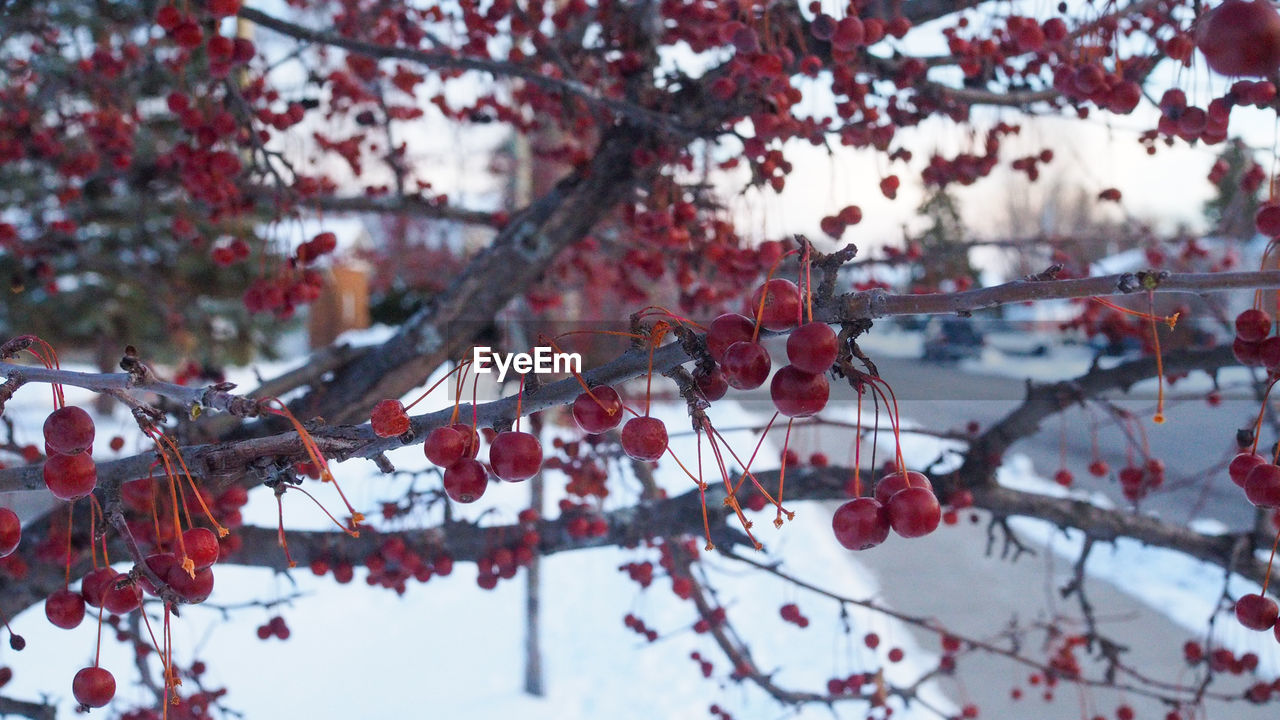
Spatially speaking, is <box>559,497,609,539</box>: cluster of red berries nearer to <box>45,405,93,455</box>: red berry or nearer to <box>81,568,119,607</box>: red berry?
<box>81,568,119,607</box>: red berry

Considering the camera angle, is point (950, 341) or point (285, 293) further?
point (950, 341)

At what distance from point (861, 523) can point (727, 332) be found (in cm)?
27

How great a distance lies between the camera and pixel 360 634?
4.37 metres

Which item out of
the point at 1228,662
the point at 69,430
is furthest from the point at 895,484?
the point at 1228,662

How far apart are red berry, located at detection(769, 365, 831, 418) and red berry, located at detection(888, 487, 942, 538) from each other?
0.17 meters

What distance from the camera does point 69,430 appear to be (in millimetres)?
847

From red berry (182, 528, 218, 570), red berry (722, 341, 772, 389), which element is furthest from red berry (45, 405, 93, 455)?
red berry (722, 341, 772, 389)

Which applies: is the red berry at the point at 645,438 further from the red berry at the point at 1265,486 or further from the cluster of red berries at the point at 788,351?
the red berry at the point at 1265,486

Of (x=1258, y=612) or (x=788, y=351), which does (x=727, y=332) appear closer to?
(x=788, y=351)

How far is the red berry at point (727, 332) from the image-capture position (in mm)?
828

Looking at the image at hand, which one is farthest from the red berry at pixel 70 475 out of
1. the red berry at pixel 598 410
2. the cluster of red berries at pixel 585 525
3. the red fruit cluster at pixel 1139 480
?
the red fruit cluster at pixel 1139 480

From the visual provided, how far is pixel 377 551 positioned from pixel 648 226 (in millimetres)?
1128

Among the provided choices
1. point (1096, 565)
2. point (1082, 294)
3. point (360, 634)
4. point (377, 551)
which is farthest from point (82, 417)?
point (1096, 565)

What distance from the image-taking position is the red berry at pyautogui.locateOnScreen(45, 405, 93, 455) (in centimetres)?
84
